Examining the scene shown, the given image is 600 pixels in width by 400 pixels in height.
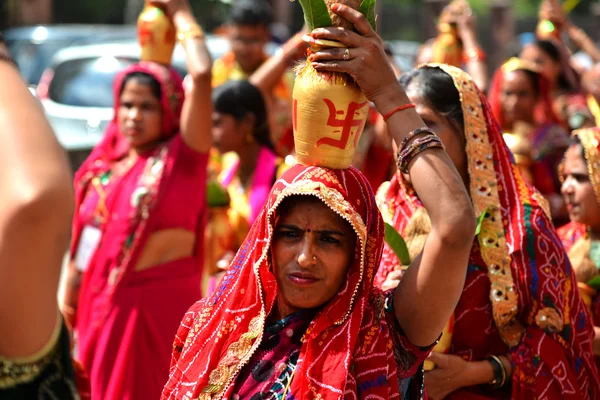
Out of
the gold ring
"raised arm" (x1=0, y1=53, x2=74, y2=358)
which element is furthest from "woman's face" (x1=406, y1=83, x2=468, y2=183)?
"raised arm" (x1=0, y1=53, x2=74, y2=358)

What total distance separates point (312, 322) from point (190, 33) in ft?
9.20

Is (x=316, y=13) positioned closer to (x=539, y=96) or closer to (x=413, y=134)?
(x=413, y=134)

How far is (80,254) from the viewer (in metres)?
5.14

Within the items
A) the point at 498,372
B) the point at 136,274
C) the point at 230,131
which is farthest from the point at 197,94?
the point at 498,372

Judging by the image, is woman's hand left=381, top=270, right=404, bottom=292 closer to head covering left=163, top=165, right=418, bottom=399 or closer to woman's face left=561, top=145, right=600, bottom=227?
head covering left=163, top=165, right=418, bottom=399

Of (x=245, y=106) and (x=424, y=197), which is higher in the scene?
(x=424, y=197)

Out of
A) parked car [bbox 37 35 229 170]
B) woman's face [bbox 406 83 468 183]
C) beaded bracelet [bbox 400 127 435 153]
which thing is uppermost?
beaded bracelet [bbox 400 127 435 153]

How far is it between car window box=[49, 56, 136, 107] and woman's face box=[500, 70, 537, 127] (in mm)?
4696

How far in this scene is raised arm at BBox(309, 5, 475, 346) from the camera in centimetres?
260

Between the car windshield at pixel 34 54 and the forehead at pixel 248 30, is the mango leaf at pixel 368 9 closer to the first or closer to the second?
the forehead at pixel 248 30

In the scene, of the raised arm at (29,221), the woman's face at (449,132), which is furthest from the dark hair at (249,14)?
the raised arm at (29,221)

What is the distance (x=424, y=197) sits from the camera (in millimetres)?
2662

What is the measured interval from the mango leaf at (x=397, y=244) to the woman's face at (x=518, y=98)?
4362 millimetres

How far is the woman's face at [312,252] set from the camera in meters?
2.70
